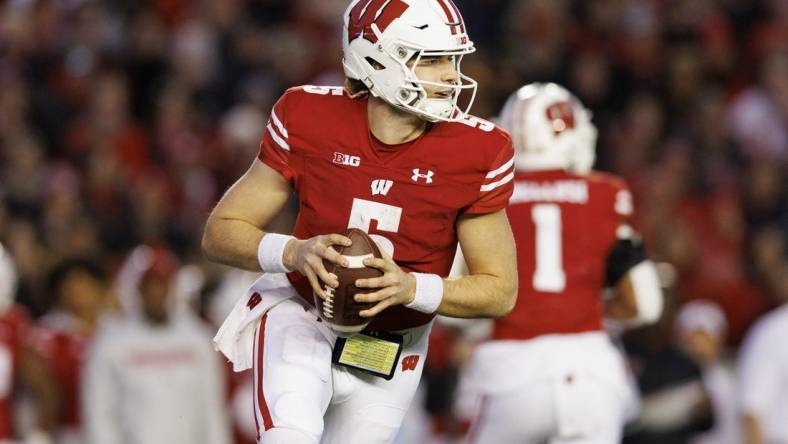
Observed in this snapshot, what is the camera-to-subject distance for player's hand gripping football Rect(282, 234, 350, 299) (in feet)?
13.9

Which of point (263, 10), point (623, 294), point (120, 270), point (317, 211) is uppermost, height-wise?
point (317, 211)

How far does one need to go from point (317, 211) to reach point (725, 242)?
5950mm

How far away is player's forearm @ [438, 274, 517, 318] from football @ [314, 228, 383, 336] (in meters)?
0.25

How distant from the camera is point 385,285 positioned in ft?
13.9

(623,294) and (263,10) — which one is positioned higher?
(623,294)

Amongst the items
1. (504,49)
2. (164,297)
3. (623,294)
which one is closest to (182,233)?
(164,297)

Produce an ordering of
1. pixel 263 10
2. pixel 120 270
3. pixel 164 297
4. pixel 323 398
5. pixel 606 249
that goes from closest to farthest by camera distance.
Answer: pixel 323 398 → pixel 606 249 → pixel 164 297 → pixel 120 270 → pixel 263 10

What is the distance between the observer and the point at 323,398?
455 cm

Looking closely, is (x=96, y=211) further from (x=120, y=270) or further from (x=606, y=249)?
(x=606, y=249)

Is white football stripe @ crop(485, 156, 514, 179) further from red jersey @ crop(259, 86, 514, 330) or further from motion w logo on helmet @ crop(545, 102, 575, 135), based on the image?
motion w logo on helmet @ crop(545, 102, 575, 135)

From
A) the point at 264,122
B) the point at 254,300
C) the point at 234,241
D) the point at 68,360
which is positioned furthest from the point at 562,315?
the point at 264,122

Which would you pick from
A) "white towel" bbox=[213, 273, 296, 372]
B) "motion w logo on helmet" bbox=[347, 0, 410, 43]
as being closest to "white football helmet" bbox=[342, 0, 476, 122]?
"motion w logo on helmet" bbox=[347, 0, 410, 43]

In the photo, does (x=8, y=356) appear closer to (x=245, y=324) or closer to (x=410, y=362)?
(x=245, y=324)

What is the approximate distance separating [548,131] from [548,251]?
520mm
